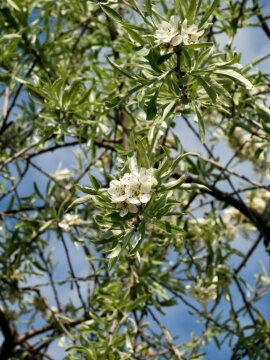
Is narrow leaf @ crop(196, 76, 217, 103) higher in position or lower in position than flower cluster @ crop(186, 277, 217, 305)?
lower

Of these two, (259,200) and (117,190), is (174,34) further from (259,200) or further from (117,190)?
(259,200)

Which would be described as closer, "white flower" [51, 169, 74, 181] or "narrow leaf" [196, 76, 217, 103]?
"narrow leaf" [196, 76, 217, 103]

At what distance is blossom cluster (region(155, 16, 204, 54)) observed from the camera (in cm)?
89

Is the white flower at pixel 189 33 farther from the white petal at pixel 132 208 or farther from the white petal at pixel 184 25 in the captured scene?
the white petal at pixel 132 208

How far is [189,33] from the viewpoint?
90cm

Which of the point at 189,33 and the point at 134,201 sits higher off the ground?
the point at 189,33

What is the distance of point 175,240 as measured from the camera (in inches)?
78.1

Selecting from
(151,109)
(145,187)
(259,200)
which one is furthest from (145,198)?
(259,200)

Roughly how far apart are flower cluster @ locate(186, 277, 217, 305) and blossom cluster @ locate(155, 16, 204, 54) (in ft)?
4.23

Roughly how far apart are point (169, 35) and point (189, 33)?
39 millimetres

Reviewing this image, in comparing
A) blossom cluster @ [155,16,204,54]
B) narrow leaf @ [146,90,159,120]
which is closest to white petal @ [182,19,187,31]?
blossom cluster @ [155,16,204,54]

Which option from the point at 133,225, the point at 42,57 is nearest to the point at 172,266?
the point at 42,57

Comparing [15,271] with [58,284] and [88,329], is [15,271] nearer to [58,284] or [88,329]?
[58,284]

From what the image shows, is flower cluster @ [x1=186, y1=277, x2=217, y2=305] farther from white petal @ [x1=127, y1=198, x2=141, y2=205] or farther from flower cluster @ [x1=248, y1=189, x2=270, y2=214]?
white petal @ [x1=127, y1=198, x2=141, y2=205]
